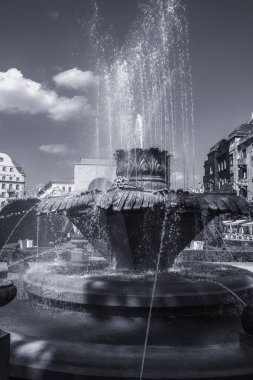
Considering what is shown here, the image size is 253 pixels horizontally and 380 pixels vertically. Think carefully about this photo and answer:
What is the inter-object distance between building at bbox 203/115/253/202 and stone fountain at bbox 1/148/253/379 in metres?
34.6

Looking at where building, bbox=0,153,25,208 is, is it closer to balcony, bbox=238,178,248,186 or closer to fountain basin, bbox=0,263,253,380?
balcony, bbox=238,178,248,186

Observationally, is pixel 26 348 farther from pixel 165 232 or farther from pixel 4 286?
pixel 165 232

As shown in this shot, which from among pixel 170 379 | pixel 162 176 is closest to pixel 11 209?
pixel 162 176

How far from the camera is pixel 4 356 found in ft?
9.98

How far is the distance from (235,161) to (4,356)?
54048 mm

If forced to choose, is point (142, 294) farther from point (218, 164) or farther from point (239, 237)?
point (218, 164)

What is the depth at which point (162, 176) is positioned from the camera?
895 centimetres

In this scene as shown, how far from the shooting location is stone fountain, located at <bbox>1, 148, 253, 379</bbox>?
10.2 feet

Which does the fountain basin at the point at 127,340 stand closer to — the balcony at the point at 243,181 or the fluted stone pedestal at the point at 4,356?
the fluted stone pedestal at the point at 4,356

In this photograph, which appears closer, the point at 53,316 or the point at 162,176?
the point at 53,316

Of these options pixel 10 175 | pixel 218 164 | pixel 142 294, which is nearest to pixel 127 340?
pixel 142 294

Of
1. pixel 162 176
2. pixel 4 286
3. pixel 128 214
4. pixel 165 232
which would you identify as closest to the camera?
pixel 4 286

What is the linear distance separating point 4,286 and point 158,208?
4203 mm

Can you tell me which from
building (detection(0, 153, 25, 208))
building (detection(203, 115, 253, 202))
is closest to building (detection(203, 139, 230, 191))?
building (detection(203, 115, 253, 202))
